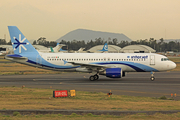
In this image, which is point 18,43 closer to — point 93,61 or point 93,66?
point 93,61

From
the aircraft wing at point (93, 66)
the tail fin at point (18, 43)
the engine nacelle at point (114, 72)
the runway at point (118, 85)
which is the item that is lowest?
the runway at point (118, 85)

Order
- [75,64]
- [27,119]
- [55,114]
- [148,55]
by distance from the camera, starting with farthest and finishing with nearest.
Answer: [148,55] < [75,64] < [55,114] < [27,119]

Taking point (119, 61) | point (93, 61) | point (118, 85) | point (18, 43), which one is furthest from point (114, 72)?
point (18, 43)

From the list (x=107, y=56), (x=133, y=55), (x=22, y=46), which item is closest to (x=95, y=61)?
(x=107, y=56)

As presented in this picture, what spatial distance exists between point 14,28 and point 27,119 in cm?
2747

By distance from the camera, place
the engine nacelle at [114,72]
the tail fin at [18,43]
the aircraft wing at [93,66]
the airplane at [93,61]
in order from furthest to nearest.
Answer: the tail fin at [18,43] < the airplane at [93,61] < the aircraft wing at [93,66] < the engine nacelle at [114,72]

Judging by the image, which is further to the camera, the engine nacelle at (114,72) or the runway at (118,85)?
the engine nacelle at (114,72)

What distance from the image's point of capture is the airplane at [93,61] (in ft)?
117

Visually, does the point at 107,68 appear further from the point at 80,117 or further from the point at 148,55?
the point at 80,117

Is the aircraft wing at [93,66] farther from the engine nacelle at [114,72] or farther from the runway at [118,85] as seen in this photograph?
the runway at [118,85]

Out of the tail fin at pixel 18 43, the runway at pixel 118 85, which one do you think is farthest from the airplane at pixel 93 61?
the runway at pixel 118 85

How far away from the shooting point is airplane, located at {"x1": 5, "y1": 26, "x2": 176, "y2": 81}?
1401 inches

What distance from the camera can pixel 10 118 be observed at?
41.5ft

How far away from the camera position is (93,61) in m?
36.2
